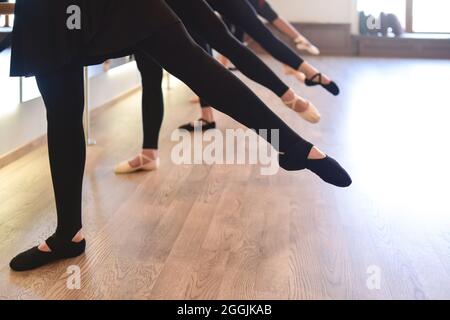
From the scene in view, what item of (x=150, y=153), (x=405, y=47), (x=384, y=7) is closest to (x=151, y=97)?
(x=150, y=153)

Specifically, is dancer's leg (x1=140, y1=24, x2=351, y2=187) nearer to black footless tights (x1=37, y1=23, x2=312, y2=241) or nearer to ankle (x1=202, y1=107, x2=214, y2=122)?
black footless tights (x1=37, y1=23, x2=312, y2=241)

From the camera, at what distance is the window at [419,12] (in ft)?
29.7

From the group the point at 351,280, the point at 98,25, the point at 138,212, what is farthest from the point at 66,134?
the point at 351,280

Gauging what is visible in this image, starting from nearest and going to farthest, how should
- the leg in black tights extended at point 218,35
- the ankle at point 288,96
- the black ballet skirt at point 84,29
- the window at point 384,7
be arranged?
the black ballet skirt at point 84,29 → the leg in black tights extended at point 218,35 → the ankle at point 288,96 → the window at point 384,7

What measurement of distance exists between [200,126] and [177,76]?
2070 millimetres

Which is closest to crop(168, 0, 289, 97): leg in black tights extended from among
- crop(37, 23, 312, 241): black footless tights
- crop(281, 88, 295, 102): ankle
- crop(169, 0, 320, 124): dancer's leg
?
crop(169, 0, 320, 124): dancer's leg

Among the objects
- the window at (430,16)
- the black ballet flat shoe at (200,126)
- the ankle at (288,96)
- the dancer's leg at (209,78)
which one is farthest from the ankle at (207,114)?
the window at (430,16)

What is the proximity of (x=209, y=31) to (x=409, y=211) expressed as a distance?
35.7 inches

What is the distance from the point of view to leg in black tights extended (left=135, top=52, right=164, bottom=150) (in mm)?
2371

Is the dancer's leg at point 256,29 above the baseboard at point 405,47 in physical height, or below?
above

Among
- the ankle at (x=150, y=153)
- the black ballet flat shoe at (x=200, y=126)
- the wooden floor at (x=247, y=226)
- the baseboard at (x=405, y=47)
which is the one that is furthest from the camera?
the baseboard at (x=405, y=47)

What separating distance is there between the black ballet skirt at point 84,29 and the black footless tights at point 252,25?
3.46 feet

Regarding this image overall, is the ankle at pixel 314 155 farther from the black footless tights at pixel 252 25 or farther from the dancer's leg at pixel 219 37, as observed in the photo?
the black footless tights at pixel 252 25

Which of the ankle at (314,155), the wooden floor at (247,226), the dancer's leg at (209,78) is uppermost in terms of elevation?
the dancer's leg at (209,78)
